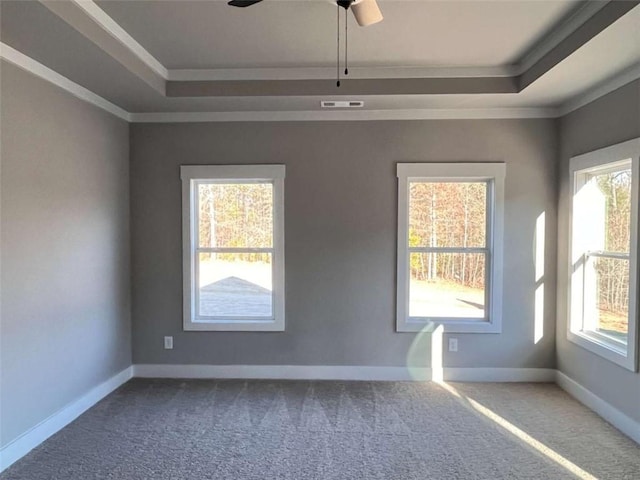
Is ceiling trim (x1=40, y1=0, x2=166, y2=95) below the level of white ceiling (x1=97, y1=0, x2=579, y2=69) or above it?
below

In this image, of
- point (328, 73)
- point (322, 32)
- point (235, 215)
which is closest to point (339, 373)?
point (235, 215)

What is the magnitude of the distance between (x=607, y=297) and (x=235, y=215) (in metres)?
3.38

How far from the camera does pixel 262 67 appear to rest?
3.23 m

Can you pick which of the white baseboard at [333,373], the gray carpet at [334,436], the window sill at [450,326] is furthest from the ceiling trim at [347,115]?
the gray carpet at [334,436]

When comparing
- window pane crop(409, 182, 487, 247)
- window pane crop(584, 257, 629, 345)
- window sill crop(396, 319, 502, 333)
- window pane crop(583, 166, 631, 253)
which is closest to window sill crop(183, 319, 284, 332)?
window sill crop(396, 319, 502, 333)

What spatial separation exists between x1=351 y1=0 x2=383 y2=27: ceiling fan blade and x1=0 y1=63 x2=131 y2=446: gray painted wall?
2.13 m

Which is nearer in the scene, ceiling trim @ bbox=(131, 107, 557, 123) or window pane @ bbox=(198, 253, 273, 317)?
ceiling trim @ bbox=(131, 107, 557, 123)

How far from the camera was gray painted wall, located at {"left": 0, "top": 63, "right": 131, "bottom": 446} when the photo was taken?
97.0 inches

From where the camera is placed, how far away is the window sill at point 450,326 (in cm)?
379

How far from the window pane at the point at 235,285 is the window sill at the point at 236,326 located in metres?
0.11

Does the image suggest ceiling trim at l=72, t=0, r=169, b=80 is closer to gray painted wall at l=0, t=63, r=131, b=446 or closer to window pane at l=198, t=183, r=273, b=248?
gray painted wall at l=0, t=63, r=131, b=446

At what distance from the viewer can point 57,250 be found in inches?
113

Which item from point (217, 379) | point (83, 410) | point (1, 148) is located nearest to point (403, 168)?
point (217, 379)

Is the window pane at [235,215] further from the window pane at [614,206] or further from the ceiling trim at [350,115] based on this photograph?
the window pane at [614,206]
